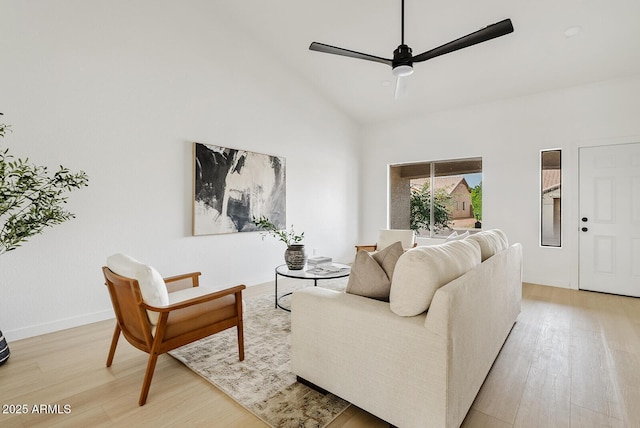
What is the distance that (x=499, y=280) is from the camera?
226 cm

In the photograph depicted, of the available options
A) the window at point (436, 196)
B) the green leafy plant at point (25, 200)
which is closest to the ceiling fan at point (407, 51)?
the green leafy plant at point (25, 200)

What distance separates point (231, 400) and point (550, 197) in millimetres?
4920

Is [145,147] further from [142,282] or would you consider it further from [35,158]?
[142,282]

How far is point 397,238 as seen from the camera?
4.71m

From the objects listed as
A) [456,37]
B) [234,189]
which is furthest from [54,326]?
[456,37]

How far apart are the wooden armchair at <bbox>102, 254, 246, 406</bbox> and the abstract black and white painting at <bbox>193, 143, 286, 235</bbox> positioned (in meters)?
A: 1.74

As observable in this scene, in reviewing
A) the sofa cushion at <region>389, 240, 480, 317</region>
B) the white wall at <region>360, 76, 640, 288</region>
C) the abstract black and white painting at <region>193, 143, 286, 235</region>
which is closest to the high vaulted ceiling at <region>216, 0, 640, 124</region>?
the white wall at <region>360, 76, 640, 288</region>

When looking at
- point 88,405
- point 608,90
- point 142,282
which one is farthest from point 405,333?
point 608,90

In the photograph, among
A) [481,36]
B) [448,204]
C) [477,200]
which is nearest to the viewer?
[481,36]

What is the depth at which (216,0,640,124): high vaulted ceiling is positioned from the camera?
3.30 metres

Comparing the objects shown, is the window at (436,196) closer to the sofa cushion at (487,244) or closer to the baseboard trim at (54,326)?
the sofa cushion at (487,244)

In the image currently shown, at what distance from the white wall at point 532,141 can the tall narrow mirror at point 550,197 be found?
0.08 meters

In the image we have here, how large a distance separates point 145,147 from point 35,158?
920 millimetres

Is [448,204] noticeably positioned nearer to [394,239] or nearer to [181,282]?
[394,239]
